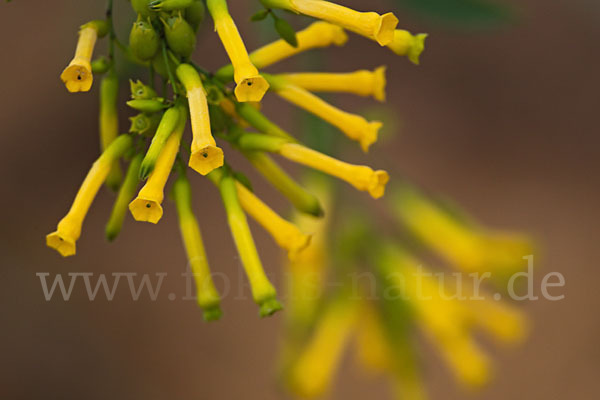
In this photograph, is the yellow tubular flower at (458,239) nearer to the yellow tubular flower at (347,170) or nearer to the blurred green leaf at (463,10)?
the blurred green leaf at (463,10)

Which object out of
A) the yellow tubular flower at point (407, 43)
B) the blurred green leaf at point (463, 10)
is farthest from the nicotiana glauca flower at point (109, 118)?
the blurred green leaf at point (463, 10)

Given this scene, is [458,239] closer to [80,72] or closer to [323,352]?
[323,352]

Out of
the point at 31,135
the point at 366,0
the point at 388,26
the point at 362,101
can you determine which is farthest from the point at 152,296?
the point at 388,26

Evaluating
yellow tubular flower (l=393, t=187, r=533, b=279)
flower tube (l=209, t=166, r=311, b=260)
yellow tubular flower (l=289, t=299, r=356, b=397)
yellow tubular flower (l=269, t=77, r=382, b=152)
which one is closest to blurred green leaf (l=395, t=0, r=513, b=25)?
yellow tubular flower (l=393, t=187, r=533, b=279)

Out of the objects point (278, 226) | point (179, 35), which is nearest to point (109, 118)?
point (179, 35)

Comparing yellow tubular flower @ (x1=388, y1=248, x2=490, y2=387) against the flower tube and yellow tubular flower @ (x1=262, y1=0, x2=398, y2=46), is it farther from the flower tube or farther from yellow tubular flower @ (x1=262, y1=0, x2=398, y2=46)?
yellow tubular flower @ (x1=262, y1=0, x2=398, y2=46)
